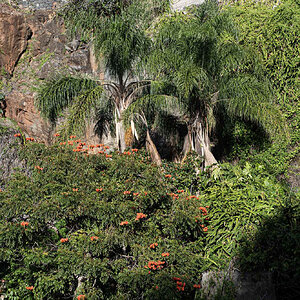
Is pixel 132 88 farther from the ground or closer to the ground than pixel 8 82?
closer to the ground

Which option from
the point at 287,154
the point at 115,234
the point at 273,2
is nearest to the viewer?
the point at 115,234

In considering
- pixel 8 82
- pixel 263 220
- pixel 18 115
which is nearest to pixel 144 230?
pixel 263 220

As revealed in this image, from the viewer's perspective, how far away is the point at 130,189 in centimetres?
574

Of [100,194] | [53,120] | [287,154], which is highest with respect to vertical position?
[53,120]

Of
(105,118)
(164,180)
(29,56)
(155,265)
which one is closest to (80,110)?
(105,118)

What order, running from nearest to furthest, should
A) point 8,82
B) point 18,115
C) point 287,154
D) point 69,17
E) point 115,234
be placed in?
1. point 115,234
2. point 287,154
3. point 18,115
4. point 8,82
5. point 69,17

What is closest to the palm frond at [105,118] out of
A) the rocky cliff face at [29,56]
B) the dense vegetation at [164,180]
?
the dense vegetation at [164,180]

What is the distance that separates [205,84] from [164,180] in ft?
8.43

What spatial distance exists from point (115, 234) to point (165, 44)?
18.5 ft

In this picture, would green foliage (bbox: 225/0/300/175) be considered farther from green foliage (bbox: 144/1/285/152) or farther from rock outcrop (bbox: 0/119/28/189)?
rock outcrop (bbox: 0/119/28/189)

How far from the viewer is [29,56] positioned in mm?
14234

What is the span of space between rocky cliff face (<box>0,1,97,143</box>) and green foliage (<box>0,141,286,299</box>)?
667 cm

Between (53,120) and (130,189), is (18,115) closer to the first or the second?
(53,120)

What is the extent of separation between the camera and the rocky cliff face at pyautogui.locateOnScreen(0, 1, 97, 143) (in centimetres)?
1242
